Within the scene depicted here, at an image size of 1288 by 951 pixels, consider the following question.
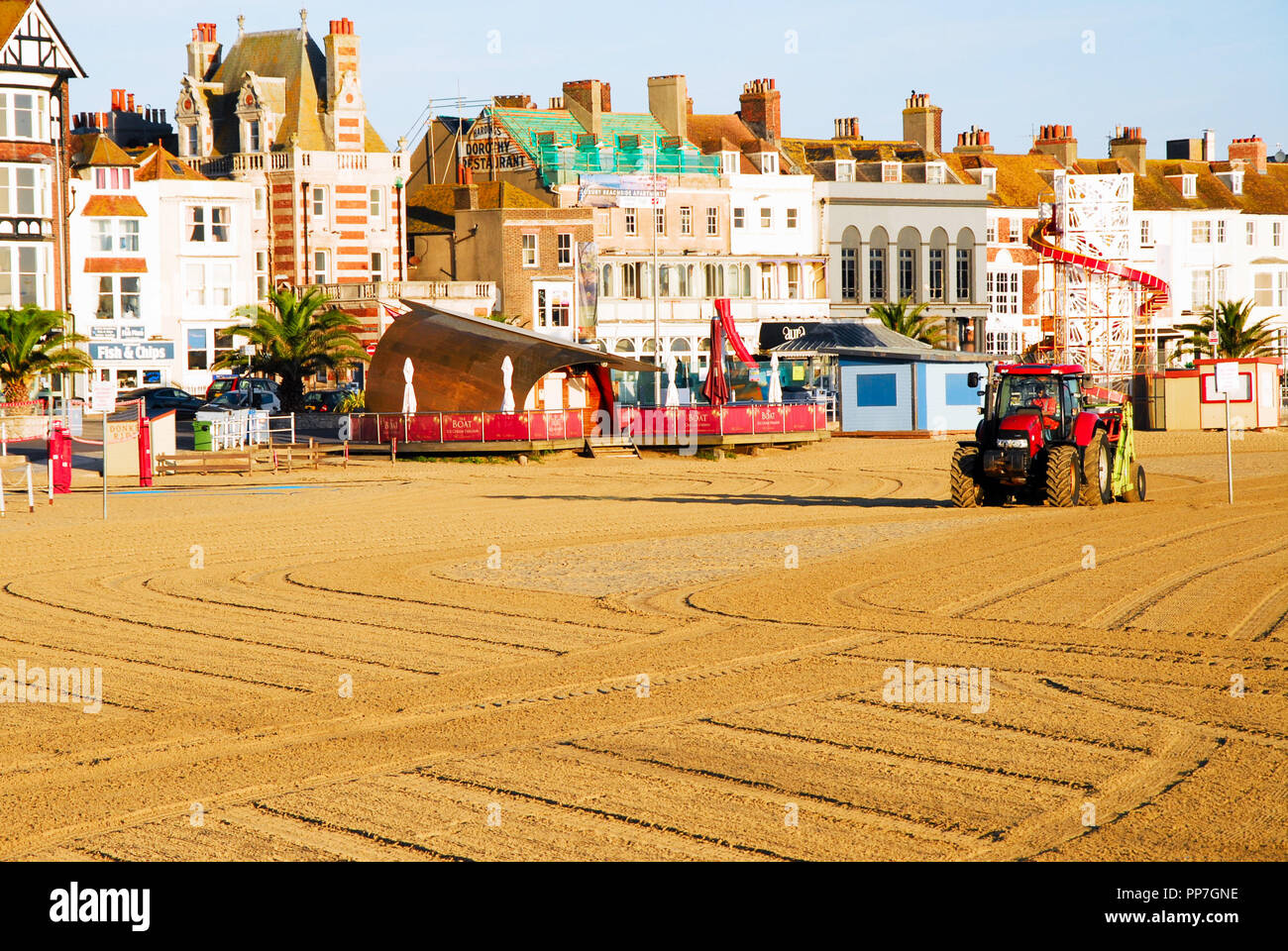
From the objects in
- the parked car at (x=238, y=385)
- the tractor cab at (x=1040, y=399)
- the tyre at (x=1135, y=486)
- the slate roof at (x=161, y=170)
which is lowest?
the tyre at (x=1135, y=486)

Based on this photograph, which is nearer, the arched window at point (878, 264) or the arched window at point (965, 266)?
the arched window at point (878, 264)

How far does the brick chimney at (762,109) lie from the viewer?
7550 cm

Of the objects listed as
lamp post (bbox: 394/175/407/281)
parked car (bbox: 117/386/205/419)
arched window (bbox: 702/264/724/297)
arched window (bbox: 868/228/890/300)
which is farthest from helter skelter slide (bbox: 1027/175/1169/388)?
parked car (bbox: 117/386/205/419)

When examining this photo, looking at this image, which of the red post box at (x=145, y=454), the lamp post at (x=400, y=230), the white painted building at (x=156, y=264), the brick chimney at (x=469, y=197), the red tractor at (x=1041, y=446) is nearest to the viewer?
the red tractor at (x=1041, y=446)

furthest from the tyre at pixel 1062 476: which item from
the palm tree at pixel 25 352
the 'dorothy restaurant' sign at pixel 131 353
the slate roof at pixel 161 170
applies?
the slate roof at pixel 161 170

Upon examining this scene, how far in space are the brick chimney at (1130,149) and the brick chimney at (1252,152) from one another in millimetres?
5746

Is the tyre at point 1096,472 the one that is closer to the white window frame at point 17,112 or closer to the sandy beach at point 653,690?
the sandy beach at point 653,690

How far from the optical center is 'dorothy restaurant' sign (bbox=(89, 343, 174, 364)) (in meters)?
60.0

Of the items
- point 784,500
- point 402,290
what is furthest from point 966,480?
point 402,290

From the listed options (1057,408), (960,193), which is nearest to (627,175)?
(960,193)

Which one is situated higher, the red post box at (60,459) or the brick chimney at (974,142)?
the brick chimney at (974,142)
